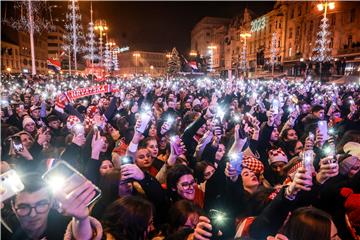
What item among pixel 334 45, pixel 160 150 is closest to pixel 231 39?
pixel 334 45

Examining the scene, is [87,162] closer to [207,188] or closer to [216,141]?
[207,188]

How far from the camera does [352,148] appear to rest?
523 cm

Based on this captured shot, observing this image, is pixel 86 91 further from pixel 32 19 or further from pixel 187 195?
pixel 32 19

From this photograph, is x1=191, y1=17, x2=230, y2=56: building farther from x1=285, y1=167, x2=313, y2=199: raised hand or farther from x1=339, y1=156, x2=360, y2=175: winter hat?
x1=285, y1=167, x2=313, y2=199: raised hand

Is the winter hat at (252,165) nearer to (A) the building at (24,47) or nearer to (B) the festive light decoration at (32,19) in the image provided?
(B) the festive light decoration at (32,19)

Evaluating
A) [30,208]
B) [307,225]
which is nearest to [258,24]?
[307,225]

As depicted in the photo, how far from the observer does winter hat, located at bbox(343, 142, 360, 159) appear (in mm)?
4996

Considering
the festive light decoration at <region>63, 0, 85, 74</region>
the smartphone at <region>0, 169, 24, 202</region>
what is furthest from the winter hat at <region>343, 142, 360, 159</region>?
the festive light decoration at <region>63, 0, 85, 74</region>

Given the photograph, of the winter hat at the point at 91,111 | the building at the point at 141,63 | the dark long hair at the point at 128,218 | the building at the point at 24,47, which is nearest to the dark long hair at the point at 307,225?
the dark long hair at the point at 128,218

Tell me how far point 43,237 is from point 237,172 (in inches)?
81.7

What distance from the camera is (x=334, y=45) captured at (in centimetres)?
4897

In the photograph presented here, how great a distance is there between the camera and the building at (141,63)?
140250mm

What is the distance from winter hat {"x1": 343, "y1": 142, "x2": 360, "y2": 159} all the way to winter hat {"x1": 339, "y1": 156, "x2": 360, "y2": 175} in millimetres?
450

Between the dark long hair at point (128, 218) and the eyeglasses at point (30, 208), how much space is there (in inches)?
21.1
